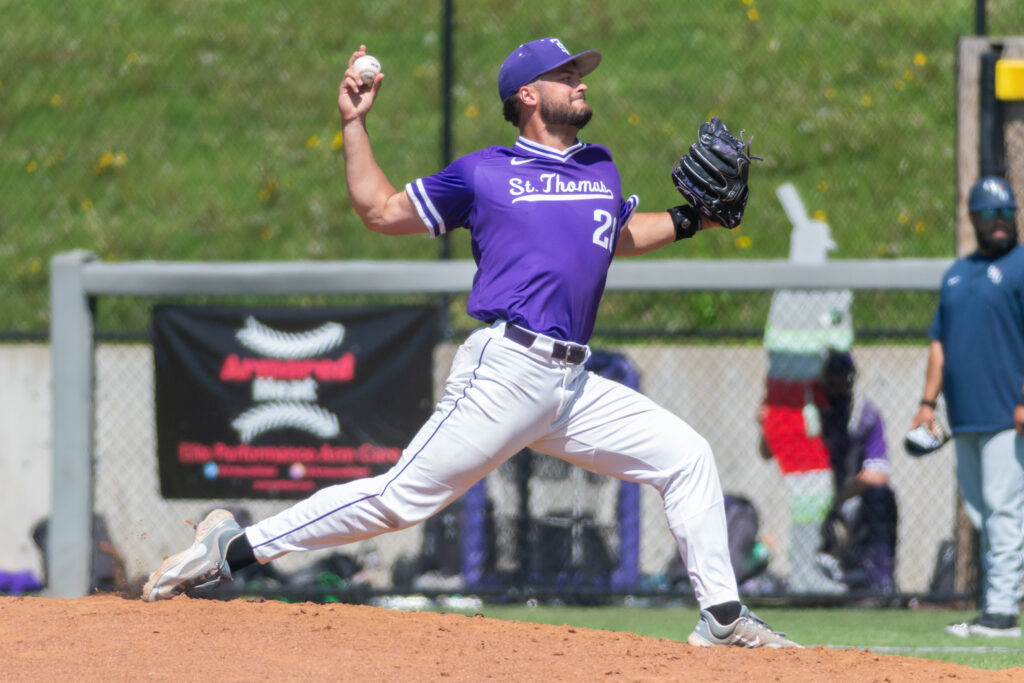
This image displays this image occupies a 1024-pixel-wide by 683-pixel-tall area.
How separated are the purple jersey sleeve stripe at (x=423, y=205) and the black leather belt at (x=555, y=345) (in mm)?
452

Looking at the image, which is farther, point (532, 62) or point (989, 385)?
point (989, 385)

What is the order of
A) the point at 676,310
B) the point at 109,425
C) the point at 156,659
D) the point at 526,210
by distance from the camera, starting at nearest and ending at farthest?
the point at 156,659 → the point at 526,210 → the point at 109,425 → the point at 676,310

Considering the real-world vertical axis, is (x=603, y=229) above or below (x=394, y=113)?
below

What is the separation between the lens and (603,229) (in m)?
4.11

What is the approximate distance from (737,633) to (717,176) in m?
1.55

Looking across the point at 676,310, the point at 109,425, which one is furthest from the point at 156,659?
the point at 676,310

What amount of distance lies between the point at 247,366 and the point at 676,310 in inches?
168

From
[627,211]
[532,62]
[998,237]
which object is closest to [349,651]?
[627,211]

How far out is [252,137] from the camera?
1167cm

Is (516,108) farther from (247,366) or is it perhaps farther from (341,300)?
(341,300)

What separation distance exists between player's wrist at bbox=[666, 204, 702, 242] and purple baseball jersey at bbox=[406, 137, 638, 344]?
1.15 ft

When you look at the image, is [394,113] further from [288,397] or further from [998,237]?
[998,237]

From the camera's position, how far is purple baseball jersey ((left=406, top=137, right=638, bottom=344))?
13.1 ft

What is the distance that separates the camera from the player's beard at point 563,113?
419cm
